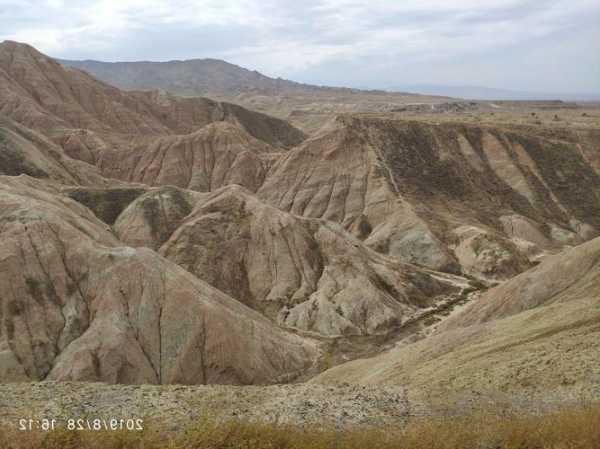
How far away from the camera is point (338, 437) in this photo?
11.6m

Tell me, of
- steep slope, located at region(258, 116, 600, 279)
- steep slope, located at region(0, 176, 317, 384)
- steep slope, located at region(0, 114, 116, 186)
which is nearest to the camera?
steep slope, located at region(0, 176, 317, 384)

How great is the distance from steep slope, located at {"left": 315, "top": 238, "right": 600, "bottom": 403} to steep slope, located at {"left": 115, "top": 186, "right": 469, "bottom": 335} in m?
10.3

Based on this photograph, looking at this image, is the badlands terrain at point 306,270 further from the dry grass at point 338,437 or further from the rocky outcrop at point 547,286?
the dry grass at point 338,437

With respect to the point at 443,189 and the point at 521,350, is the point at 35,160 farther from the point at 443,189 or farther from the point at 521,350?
the point at 521,350

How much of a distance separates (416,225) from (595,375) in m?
42.0

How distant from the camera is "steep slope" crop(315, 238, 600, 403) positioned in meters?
16.0

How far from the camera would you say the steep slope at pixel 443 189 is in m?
56.7

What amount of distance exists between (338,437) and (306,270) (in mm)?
31629

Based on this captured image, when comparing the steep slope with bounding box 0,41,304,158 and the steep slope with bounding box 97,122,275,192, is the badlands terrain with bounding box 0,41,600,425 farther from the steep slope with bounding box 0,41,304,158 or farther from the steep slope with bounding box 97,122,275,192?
the steep slope with bounding box 0,41,304,158

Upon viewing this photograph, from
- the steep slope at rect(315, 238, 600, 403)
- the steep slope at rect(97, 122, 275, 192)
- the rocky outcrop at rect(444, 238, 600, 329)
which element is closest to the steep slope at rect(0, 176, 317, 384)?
the steep slope at rect(315, 238, 600, 403)

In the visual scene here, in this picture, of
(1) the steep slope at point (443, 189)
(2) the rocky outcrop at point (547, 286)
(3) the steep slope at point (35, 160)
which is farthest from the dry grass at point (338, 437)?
(3) the steep slope at point (35, 160)

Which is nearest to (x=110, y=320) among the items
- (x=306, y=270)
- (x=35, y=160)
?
(x=306, y=270)

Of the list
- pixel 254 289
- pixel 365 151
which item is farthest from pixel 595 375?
pixel 365 151

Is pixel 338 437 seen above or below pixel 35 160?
below
